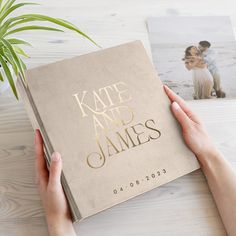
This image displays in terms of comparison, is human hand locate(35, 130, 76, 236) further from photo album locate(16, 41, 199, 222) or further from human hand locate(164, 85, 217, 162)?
human hand locate(164, 85, 217, 162)

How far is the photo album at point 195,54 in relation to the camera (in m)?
0.81

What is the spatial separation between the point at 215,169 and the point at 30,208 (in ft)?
1.30

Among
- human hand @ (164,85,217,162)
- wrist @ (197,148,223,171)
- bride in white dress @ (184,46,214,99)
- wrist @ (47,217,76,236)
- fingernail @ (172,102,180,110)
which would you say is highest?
bride in white dress @ (184,46,214,99)

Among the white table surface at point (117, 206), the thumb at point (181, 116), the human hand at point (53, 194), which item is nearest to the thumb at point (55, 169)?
the human hand at point (53, 194)

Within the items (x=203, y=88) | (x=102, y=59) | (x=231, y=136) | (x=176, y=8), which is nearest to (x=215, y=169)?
(x=231, y=136)

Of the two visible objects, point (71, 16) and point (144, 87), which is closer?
point (144, 87)

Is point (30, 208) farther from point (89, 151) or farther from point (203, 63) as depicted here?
point (203, 63)

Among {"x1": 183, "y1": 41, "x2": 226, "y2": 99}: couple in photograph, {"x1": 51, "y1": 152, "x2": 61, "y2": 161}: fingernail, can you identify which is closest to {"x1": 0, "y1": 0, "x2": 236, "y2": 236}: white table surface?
{"x1": 183, "y1": 41, "x2": 226, "y2": 99}: couple in photograph

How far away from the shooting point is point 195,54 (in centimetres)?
85

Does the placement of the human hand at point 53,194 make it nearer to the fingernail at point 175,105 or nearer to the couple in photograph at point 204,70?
the fingernail at point 175,105

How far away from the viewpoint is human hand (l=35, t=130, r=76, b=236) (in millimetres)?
583

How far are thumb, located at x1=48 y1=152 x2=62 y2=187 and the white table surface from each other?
10cm

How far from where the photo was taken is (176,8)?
36.1 inches

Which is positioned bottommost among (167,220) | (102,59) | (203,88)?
(167,220)
